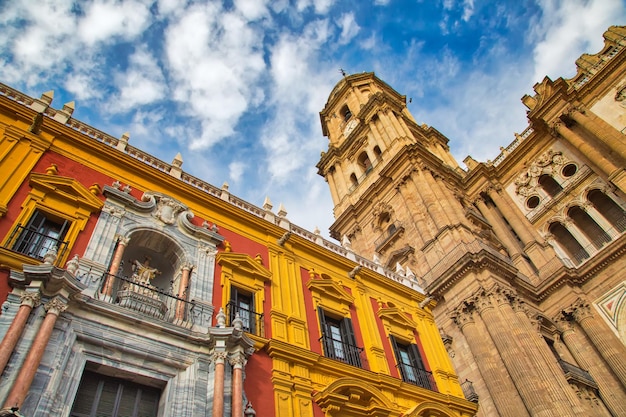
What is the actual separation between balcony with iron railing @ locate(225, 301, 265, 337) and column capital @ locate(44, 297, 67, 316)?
3.87m

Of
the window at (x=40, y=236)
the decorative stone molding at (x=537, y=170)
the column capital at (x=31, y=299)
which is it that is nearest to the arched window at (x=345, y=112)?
the decorative stone molding at (x=537, y=170)

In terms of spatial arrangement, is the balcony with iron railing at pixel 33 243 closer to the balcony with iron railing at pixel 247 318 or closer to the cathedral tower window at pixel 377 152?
the balcony with iron railing at pixel 247 318

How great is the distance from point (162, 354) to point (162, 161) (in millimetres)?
6988

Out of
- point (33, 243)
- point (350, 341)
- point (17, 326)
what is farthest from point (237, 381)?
point (33, 243)

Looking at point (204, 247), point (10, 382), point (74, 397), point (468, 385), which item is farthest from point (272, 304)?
point (468, 385)

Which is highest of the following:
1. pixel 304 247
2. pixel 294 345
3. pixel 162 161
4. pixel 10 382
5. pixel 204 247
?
pixel 162 161

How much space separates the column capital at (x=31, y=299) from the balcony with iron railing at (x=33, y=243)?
146 centimetres

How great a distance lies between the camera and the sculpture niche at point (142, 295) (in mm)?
9469

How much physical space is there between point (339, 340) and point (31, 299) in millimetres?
8310

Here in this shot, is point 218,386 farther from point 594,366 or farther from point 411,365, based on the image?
point 594,366

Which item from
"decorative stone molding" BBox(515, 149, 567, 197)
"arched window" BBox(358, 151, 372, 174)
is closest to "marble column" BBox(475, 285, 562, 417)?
"decorative stone molding" BBox(515, 149, 567, 197)

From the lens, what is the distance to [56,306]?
7.94 meters

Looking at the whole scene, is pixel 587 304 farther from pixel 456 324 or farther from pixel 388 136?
pixel 388 136

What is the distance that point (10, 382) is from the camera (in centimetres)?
673
